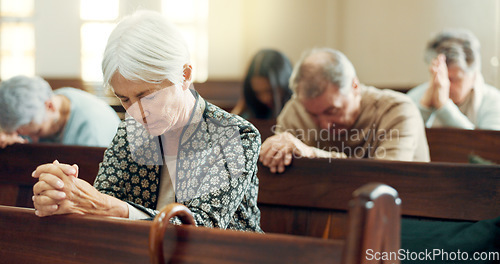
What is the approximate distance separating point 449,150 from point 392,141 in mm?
571

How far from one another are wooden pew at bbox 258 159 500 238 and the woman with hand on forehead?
548 millimetres

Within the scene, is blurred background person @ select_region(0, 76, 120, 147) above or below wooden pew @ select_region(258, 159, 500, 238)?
above

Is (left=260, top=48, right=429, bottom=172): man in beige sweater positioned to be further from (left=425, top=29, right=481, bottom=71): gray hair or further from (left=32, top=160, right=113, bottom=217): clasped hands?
(left=32, top=160, right=113, bottom=217): clasped hands

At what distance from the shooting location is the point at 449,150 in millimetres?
3104

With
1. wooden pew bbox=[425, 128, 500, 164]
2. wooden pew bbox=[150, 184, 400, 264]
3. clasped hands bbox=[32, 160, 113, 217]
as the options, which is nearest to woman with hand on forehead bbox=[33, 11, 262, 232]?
clasped hands bbox=[32, 160, 113, 217]

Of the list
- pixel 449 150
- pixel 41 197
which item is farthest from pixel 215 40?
pixel 41 197

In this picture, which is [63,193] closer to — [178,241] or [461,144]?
[178,241]

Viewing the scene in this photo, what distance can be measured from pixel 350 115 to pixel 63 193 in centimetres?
194

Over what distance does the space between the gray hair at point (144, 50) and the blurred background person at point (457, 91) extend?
96.6 inches

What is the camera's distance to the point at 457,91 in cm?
371

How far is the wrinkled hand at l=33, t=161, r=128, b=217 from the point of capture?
4.22 feet

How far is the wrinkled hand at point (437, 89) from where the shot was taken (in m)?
3.51

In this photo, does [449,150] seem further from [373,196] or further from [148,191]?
[373,196]

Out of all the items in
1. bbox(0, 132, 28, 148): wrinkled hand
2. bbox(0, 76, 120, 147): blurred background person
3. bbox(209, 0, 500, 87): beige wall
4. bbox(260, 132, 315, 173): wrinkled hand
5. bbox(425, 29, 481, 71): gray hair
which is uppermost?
bbox(209, 0, 500, 87): beige wall
